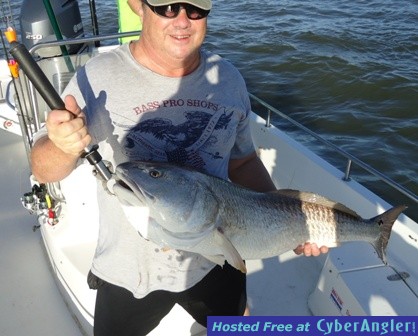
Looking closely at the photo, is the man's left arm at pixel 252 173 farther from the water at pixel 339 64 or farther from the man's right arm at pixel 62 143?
the water at pixel 339 64

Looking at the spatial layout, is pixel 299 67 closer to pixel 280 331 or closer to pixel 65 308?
pixel 65 308

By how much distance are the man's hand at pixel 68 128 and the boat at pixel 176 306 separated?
179 centimetres

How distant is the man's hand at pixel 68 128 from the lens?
1655 millimetres

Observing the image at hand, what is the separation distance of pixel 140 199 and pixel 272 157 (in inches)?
115

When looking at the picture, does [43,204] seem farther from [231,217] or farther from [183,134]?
[231,217]

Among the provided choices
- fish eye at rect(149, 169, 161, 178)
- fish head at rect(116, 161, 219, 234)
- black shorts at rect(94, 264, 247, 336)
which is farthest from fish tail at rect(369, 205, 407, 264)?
fish eye at rect(149, 169, 161, 178)

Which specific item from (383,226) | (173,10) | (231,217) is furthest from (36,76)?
(383,226)

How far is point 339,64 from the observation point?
35.8ft

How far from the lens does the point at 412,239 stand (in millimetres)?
3311

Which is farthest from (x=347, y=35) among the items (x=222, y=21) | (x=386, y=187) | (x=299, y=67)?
(x=386, y=187)

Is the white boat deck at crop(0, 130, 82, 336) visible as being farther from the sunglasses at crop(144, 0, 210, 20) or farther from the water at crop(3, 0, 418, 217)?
the water at crop(3, 0, 418, 217)

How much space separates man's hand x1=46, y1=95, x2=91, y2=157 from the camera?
65.2 inches

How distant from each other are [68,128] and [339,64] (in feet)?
33.6

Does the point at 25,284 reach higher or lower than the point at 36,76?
lower
